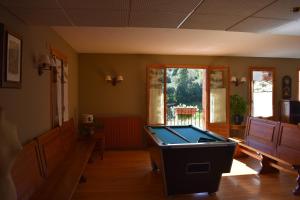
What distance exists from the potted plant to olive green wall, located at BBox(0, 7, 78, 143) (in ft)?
15.1

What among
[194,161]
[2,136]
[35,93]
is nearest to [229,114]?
[194,161]

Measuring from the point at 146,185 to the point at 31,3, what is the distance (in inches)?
116

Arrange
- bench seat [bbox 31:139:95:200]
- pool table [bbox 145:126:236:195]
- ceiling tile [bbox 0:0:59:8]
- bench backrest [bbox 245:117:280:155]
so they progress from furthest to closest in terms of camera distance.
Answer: bench backrest [bbox 245:117:280:155] → pool table [bbox 145:126:236:195] → bench seat [bbox 31:139:95:200] → ceiling tile [bbox 0:0:59:8]

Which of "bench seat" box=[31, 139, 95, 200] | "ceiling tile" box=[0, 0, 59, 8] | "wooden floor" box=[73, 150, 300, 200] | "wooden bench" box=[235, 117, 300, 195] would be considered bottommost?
"wooden floor" box=[73, 150, 300, 200]

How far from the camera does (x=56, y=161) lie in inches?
133

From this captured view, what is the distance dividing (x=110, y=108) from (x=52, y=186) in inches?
141

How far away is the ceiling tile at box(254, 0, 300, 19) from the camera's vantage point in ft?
7.08

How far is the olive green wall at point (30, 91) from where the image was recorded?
7.68 feet

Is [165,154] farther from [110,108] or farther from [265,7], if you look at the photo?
[110,108]

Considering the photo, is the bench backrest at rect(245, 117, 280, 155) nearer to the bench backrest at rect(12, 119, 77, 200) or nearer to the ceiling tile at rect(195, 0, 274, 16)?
the ceiling tile at rect(195, 0, 274, 16)

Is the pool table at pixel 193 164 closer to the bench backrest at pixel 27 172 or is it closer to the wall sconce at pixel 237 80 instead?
the bench backrest at pixel 27 172

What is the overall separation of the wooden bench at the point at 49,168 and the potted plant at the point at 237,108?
13.4 feet

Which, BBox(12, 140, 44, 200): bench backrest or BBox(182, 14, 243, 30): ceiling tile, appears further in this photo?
BBox(182, 14, 243, 30): ceiling tile

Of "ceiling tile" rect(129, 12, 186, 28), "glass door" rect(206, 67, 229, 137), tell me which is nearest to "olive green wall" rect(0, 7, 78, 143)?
"ceiling tile" rect(129, 12, 186, 28)
